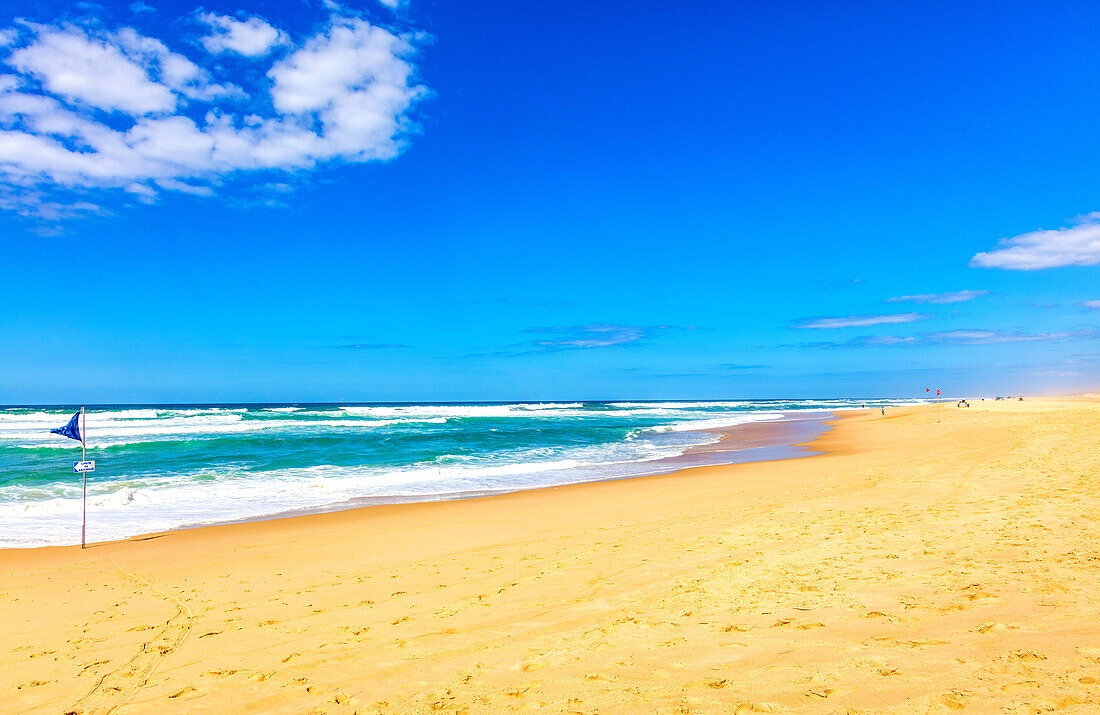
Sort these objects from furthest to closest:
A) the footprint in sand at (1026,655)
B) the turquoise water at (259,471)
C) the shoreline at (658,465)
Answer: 1. the turquoise water at (259,471)
2. the shoreline at (658,465)
3. the footprint in sand at (1026,655)

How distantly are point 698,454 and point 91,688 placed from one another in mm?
20913

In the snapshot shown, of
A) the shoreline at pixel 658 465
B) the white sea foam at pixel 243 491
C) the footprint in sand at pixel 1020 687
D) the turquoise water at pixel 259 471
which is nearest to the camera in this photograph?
the footprint in sand at pixel 1020 687

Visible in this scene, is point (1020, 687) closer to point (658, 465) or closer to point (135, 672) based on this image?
point (135, 672)

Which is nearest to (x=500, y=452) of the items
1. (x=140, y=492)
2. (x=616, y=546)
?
(x=140, y=492)

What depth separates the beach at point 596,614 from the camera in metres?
3.64

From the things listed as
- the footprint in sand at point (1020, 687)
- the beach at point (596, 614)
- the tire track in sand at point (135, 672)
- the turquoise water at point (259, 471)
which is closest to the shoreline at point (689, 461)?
the turquoise water at point (259, 471)

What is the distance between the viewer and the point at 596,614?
5.14 m

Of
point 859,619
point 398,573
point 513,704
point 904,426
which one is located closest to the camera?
point 513,704

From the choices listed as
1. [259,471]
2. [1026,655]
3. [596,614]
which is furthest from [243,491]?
[1026,655]

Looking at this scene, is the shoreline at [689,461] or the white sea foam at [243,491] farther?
the shoreline at [689,461]

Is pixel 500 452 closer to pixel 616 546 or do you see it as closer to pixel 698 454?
pixel 698 454

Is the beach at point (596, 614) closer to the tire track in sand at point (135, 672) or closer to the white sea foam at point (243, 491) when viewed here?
the tire track in sand at point (135, 672)

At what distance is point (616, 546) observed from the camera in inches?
309

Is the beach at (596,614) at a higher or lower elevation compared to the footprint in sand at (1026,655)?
lower
